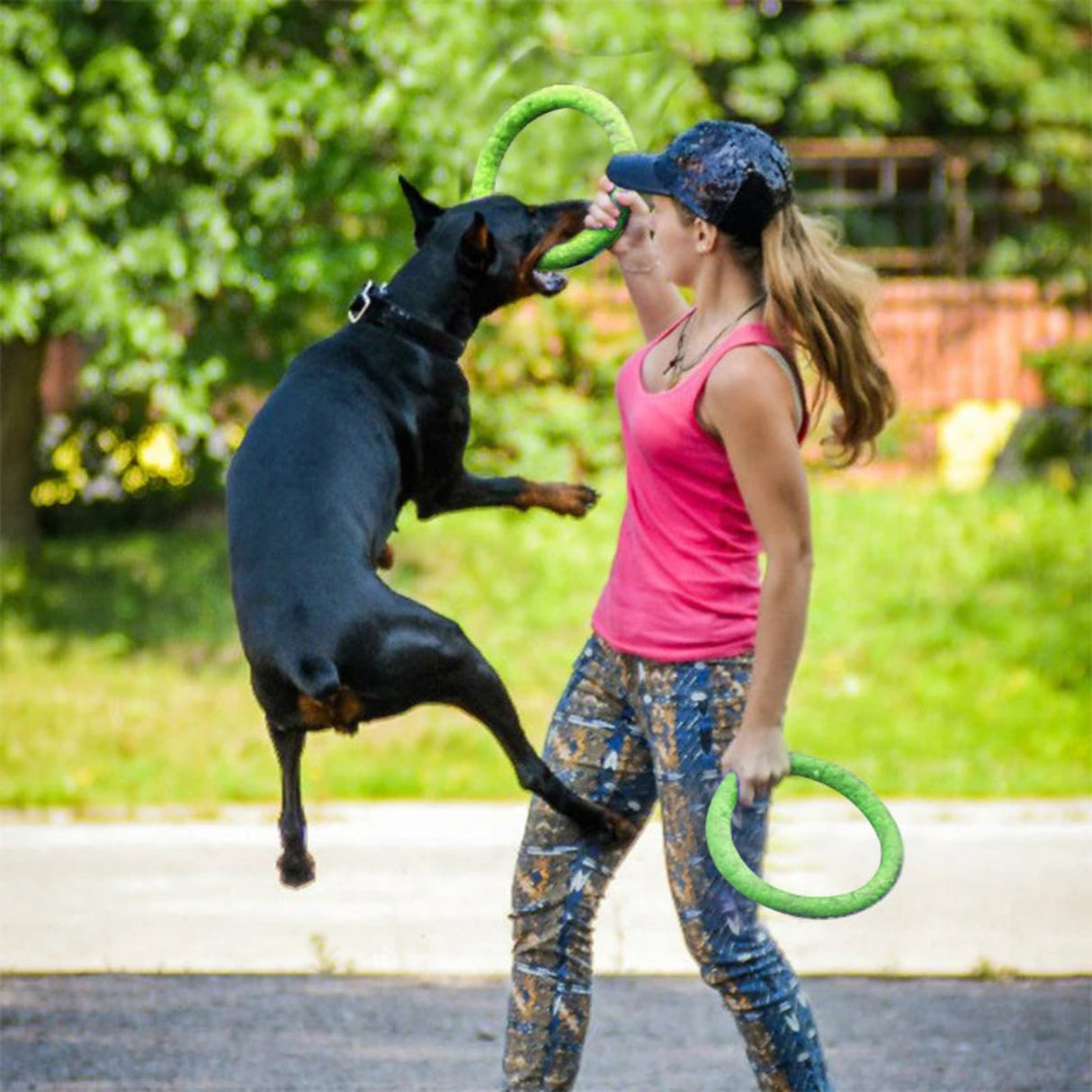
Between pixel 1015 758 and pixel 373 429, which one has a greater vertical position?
pixel 373 429

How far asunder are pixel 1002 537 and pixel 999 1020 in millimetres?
6468

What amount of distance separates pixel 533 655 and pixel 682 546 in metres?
7.02

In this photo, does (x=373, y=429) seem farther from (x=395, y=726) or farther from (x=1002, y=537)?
(x=1002, y=537)

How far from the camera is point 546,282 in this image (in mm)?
4395

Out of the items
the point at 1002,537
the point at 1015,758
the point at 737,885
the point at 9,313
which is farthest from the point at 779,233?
the point at 1002,537

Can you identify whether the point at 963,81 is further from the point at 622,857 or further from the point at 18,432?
the point at 622,857

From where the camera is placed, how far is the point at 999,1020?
612cm

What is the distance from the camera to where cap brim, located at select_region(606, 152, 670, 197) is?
13.3 feet

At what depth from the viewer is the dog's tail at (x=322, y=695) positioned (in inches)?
148

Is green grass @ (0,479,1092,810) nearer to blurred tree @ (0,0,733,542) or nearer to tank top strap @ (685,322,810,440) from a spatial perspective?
blurred tree @ (0,0,733,542)

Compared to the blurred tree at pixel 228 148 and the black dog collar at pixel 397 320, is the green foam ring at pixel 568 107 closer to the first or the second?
the black dog collar at pixel 397 320

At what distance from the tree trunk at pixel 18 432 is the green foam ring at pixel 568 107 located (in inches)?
327

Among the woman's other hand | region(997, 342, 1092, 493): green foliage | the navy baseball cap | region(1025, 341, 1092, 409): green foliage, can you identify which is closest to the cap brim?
the navy baseball cap

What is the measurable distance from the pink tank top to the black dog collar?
38cm
